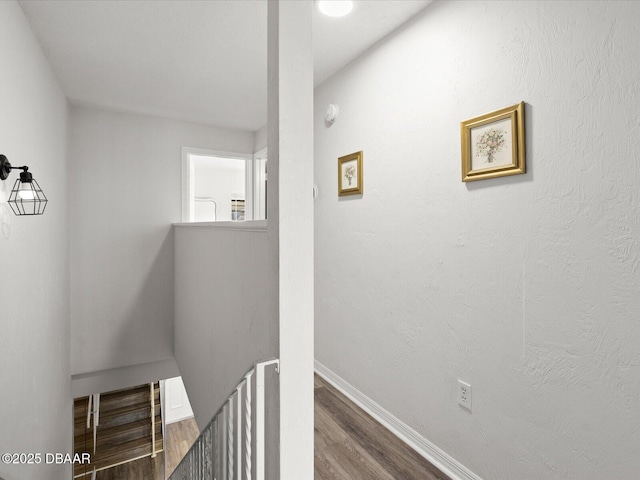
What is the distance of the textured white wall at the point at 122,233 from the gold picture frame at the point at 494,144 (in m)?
3.17

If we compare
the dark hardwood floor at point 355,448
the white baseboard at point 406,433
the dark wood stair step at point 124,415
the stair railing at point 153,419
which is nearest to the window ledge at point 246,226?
the dark hardwood floor at point 355,448

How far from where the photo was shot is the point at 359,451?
1956 mm

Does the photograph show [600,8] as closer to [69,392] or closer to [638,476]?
[638,476]

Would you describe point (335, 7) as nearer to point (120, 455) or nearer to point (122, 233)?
point (122, 233)

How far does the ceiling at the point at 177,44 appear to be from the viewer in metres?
1.95

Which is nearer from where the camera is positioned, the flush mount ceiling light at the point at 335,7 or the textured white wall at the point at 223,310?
the textured white wall at the point at 223,310

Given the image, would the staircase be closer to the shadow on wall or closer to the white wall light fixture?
the shadow on wall

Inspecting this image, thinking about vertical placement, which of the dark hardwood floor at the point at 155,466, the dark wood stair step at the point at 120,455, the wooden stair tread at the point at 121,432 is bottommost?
the dark hardwood floor at the point at 155,466

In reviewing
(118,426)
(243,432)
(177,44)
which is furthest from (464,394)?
(118,426)

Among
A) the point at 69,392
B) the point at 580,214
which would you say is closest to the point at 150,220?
the point at 69,392

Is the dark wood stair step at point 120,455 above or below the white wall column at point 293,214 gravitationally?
below

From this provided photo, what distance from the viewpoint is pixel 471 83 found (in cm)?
167

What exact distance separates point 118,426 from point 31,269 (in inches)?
103

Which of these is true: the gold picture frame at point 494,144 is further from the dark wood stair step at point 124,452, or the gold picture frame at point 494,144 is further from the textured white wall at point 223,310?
the dark wood stair step at point 124,452
